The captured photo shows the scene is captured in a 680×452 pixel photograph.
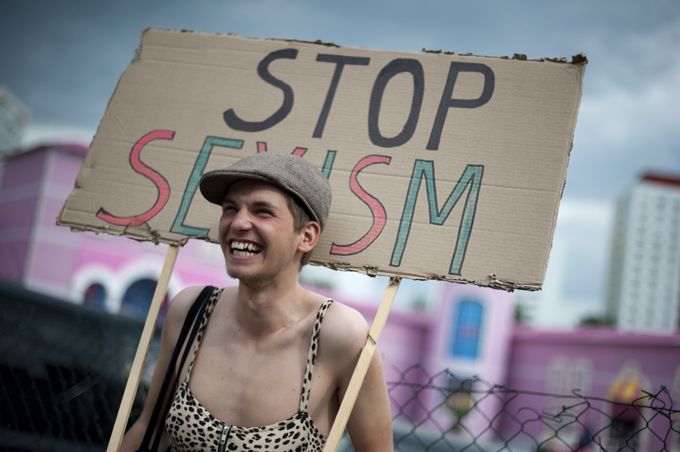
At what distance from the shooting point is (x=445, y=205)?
212 centimetres

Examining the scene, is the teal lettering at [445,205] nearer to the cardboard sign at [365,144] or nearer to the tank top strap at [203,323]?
the cardboard sign at [365,144]

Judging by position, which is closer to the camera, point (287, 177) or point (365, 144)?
point (287, 177)

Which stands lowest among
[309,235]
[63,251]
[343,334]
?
[343,334]

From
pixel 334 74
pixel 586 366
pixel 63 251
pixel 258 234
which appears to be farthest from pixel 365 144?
pixel 586 366

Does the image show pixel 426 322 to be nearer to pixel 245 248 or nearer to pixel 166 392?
pixel 166 392

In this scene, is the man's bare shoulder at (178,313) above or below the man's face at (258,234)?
below

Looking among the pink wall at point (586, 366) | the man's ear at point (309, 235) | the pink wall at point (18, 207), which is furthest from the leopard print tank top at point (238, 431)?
the pink wall at point (586, 366)

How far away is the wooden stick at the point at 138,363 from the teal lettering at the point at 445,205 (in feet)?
2.52

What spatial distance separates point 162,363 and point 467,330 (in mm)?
23942

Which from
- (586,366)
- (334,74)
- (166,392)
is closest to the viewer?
(166,392)

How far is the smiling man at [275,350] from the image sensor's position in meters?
1.89

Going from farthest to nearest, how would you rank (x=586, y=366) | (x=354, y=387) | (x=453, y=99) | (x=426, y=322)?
(x=426, y=322)
(x=586, y=366)
(x=453, y=99)
(x=354, y=387)

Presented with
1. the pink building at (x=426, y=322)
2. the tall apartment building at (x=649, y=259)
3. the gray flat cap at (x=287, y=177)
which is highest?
the tall apartment building at (x=649, y=259)

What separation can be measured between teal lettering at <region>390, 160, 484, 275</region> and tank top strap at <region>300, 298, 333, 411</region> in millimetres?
284
